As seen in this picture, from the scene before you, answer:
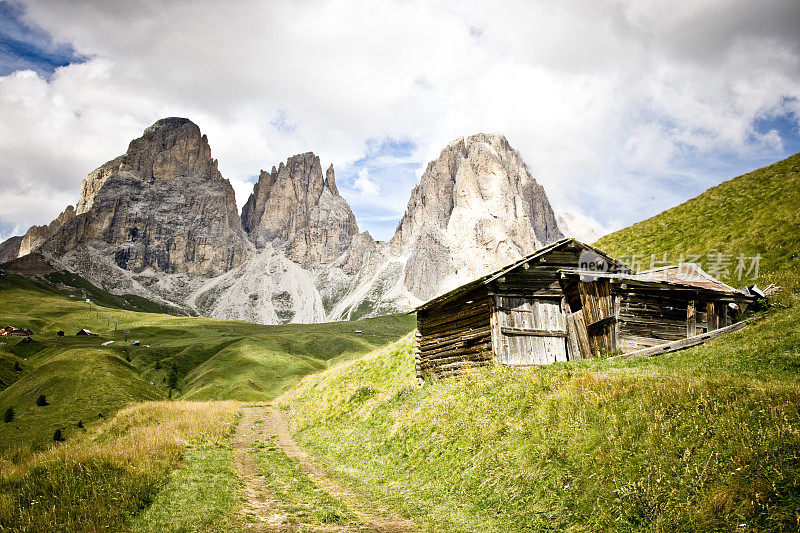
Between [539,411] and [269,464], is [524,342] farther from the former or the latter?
[269,464]

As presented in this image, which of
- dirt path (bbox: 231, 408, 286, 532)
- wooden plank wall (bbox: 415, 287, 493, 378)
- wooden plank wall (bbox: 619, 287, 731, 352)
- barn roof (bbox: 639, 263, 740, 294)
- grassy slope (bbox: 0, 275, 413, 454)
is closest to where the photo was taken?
dirt path (bbox: 231, 408, 286, 532)

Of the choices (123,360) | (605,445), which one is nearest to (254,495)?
(605,445)

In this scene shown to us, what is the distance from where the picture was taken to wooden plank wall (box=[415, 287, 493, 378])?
65.9 feet

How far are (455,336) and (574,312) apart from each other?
6.21 metres

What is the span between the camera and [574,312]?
2170 cm

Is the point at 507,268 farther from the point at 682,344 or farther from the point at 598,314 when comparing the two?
the point at 682,344

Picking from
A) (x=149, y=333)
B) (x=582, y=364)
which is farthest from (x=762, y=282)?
(x=149, y=333)

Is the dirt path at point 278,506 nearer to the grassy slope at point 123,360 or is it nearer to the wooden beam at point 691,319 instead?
the wooden beam at point 691,319

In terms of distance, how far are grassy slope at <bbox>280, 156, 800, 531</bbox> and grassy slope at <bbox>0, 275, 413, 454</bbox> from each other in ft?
108

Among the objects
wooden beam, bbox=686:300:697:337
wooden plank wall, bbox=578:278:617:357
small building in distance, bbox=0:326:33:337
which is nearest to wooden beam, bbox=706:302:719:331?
wooden beam, bbox=686:300:697:337

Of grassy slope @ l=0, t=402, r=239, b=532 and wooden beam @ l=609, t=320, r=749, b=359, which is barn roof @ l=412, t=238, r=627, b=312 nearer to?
wooden beam @ l=609, t=320, r=749, b=359

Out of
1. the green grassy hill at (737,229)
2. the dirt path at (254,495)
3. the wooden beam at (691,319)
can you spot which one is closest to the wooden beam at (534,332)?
the wooden beam at (691,319)

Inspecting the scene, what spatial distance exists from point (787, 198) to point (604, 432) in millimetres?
30831

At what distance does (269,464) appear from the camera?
15414 mm
